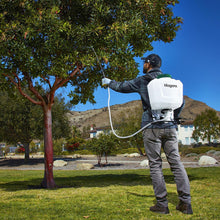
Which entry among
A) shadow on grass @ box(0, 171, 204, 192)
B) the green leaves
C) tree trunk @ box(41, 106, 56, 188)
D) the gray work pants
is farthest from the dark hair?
tree trunk @ box(41, 106, 56, 188)

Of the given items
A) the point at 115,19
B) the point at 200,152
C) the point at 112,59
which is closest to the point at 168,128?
the point at 112,59

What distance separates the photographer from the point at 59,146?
52.5 metres

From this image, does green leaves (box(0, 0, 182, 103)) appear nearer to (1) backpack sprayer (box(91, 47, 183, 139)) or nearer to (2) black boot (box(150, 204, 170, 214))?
(1) backpack sprayer (box(91, 47, 183, 139))

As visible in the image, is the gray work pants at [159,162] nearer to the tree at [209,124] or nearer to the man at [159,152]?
the man at [159,152]

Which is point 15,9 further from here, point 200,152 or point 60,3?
point 200,152

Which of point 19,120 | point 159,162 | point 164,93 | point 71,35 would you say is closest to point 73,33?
point 71,35

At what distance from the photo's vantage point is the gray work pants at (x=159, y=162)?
4.60m

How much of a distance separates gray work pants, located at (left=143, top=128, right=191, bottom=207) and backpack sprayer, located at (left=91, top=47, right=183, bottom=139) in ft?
0.83

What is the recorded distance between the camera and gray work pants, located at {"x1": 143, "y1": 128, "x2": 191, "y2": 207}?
460cm

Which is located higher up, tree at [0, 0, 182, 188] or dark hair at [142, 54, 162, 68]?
tree at [0, 0, 182, 188]

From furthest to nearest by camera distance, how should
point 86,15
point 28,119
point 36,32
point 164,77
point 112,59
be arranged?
point 28,119, point 86,15, point 112,59, point 36,32, point 164,77

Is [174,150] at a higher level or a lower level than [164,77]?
lower

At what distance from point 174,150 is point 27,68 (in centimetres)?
623

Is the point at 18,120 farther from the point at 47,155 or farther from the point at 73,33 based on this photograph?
the point at 73,33
